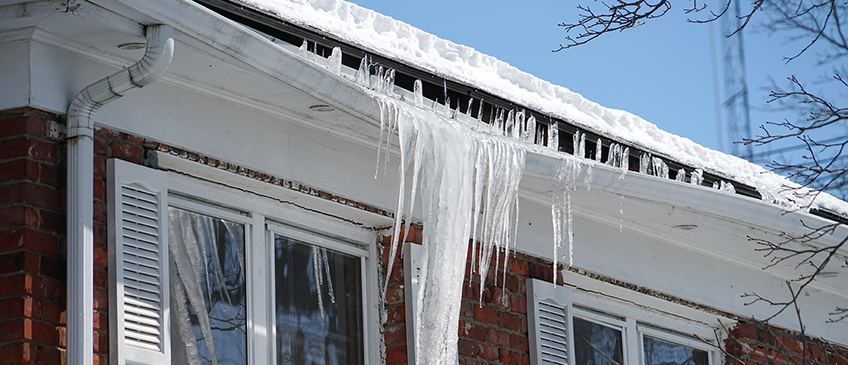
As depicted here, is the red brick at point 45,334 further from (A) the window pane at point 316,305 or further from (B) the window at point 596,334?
(B) the window at point 596,334

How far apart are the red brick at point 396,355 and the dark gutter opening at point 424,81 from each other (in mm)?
1162

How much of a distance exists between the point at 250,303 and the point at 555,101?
257 cm

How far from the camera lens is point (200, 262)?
4.46 metres

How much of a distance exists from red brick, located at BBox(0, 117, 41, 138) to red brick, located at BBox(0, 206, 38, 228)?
10.5 inches

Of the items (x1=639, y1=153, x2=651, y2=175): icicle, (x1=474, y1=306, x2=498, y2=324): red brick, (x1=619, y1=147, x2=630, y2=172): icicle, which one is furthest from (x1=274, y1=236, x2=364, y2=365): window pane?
(x1=639, y1=153, x2=651, y2=175): icicle

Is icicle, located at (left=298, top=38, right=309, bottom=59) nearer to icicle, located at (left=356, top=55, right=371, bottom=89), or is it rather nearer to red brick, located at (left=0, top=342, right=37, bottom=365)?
icicle, located at (left=356, top=55, right=371, bottom=89)

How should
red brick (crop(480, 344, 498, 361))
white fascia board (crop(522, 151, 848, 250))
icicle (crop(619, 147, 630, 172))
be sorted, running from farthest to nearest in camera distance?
icicle (crop(619, 147, 630, 172)) → red brick (crop(480, 344, 498, 361)) → white fascia board (crop(522, 151, 848, 250))

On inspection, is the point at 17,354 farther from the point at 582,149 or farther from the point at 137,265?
the point at 582,149

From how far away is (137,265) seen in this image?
13.4 ft

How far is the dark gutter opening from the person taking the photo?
4.61 metres

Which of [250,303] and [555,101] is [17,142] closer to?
[250,303]

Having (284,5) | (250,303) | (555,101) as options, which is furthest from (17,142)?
(555,101)

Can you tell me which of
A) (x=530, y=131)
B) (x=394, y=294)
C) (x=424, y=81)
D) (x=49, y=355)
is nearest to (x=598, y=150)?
(x=530, y=131)

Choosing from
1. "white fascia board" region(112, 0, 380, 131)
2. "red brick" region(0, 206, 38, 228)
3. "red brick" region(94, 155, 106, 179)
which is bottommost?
"red brick" region(0, 206, 38, 228)
